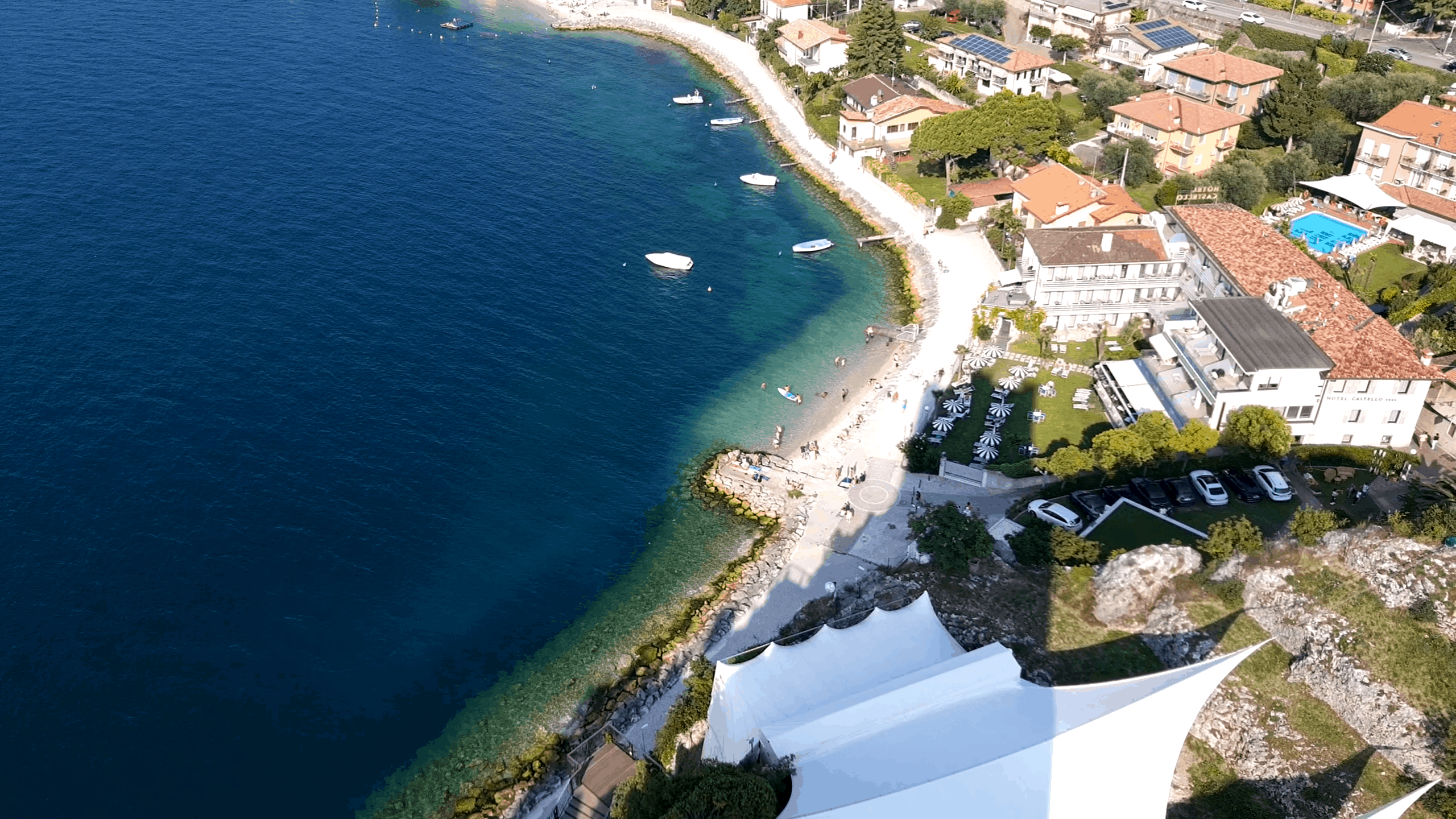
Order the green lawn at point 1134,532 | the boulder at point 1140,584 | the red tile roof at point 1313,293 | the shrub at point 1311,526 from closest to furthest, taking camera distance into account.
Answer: the boulder at point 1140,584 < the shrub at point 1311,526 < the green lawn at point 1134,532 < the red tile roof at point 1313,293

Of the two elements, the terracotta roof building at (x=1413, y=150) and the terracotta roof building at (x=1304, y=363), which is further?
the terracotta roof building at (x=1413, y=150)

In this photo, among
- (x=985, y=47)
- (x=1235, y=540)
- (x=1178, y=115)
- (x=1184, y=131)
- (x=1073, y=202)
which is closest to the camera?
(x=1235, y=540)

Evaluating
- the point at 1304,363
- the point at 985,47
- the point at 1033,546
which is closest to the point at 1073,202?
the point at 1304,363

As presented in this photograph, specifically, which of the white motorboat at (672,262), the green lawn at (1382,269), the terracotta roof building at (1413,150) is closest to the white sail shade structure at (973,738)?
the green lawn at (1382,269)

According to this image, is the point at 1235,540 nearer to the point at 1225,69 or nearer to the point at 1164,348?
the point at 1164,348

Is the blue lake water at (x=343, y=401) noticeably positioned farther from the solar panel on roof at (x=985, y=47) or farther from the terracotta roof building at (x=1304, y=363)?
the solar panel on roof at (x=985, y=47)

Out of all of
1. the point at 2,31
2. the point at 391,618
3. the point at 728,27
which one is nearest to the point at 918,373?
the point at 391,618

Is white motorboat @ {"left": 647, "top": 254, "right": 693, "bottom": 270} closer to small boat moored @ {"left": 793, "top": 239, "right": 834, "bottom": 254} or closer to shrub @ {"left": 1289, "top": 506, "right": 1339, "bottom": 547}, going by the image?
small boat moored @ {"left": 793, "top": 239, "right": 834, "bottom": 254}
